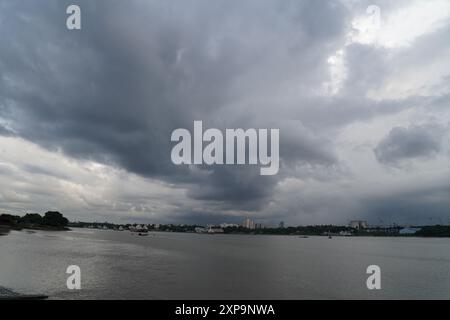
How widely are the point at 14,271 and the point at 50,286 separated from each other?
1432 cm

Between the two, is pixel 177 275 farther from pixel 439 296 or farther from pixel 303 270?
pixel 439 296

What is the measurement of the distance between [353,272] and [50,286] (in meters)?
52.2
